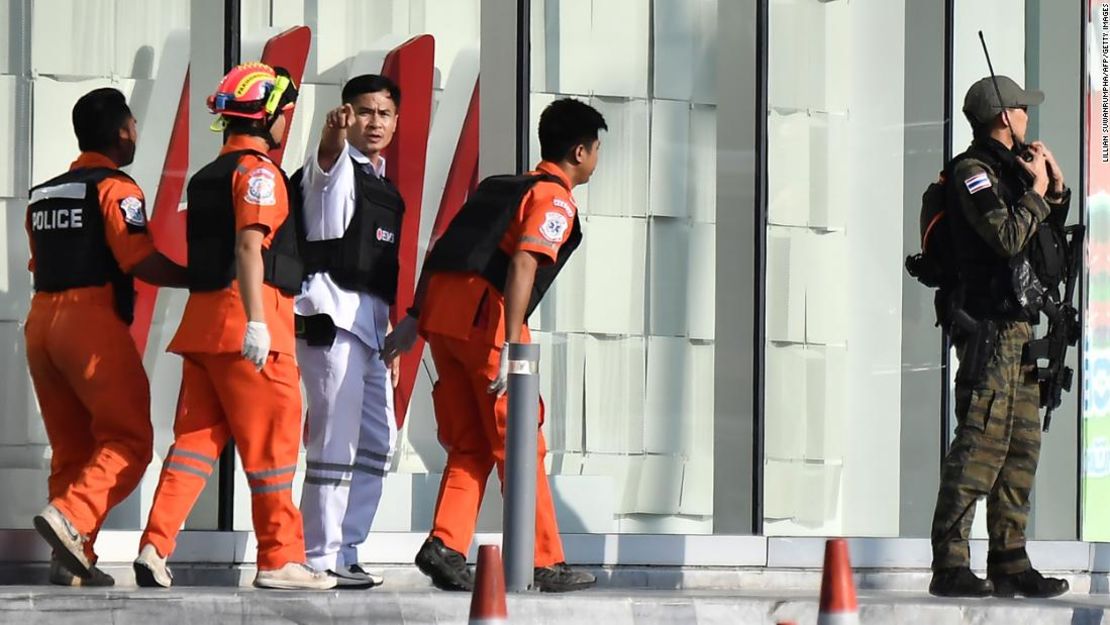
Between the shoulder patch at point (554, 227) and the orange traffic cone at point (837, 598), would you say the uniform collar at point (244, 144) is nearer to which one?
the shoulder patch at point (554, 227)

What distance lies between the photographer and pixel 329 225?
26.3 feet

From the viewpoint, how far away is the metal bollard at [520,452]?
7281 millimetres

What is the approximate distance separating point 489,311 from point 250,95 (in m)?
1.21

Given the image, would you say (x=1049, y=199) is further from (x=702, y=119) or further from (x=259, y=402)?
(x=259, y=402)

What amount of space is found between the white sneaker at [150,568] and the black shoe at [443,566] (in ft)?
3.10

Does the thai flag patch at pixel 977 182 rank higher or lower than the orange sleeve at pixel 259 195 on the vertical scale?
higher

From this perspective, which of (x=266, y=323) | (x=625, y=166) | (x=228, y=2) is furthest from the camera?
(x=625, y=166)

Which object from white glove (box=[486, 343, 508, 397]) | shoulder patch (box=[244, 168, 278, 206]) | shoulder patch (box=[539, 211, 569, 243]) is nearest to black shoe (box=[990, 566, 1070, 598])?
white glove (box=[486, 343, 508, 397])

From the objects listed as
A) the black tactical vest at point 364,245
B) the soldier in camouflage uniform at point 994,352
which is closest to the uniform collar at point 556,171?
the black tactical vest at point 364,245

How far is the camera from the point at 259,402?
7457mm

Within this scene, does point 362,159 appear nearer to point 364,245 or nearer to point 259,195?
point 364,245

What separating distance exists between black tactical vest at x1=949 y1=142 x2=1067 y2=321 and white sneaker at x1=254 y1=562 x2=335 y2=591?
110 inches

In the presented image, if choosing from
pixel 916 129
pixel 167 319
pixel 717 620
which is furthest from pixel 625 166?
pixel 717 620

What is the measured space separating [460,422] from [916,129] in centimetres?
400
